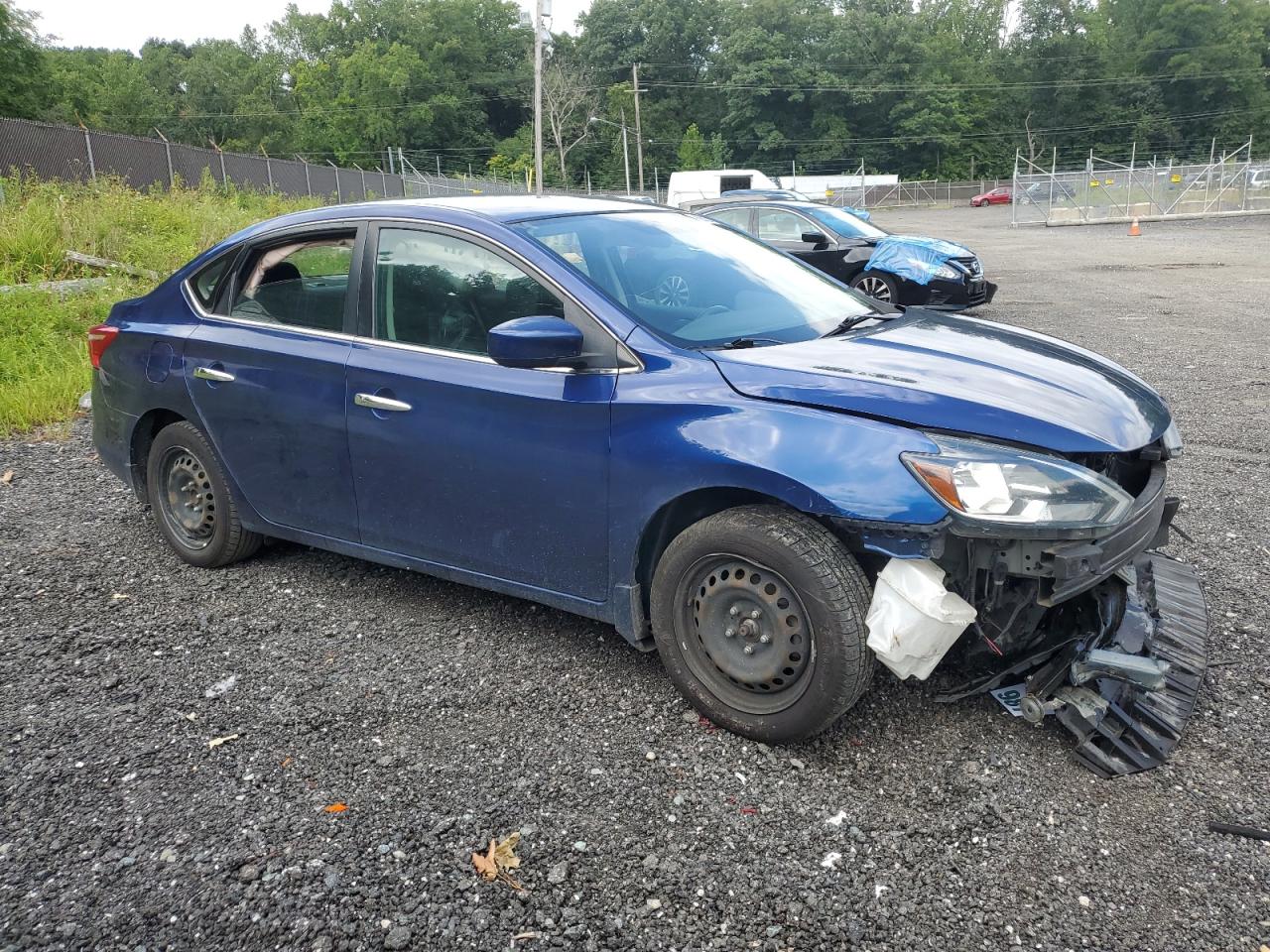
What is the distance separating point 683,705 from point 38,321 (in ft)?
29.0

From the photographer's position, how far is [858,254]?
12.7 meters

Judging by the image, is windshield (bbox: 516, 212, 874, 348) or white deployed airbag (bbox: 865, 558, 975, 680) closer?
white deployed airbag (bbox: 865, 558, 975, 680)

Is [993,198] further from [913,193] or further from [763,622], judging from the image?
[763,622]

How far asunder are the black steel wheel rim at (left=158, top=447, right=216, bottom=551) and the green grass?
391 centimetres

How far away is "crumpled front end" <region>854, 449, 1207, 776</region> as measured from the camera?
9.04ft

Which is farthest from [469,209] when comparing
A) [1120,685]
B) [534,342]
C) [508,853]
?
[1120,685]

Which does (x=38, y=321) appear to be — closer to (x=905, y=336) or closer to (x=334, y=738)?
(x=334, y=738)

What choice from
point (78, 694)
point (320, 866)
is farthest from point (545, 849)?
point (78, 694)

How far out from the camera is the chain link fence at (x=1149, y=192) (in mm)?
34656

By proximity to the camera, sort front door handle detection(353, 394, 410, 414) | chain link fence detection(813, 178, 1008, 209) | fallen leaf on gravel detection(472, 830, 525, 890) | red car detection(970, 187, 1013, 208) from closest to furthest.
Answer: fallen leaf on gravel detection(472, 830, 525, 890) < front door handle detection(353, 394, 410, 414) < red car detection(970, 187, 1013, 208) < chain link fence detection(813, 178, 1008, 209)

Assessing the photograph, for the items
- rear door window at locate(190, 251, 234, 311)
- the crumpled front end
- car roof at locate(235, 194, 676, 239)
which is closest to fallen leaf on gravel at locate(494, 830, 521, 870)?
the crumpled front end

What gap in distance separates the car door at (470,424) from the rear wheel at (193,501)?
0.93 m

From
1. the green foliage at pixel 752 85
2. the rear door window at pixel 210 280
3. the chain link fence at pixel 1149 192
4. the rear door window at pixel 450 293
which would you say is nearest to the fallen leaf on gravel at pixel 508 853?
the rear door window at pixel 450 293

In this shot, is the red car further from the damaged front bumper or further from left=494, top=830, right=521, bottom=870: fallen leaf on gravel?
left=494, top=830, right=521, bottom=870: fallen leaf on gravel
